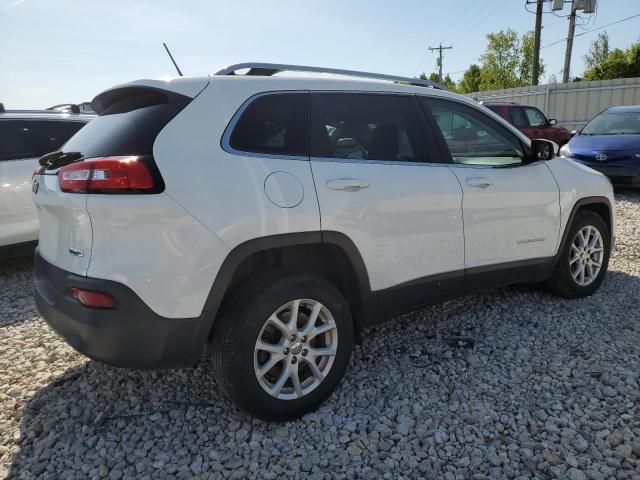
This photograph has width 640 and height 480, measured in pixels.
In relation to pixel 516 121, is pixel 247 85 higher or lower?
higher

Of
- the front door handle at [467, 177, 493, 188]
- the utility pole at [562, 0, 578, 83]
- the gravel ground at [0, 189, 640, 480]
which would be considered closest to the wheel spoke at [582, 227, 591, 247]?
the gravel ground at [0, 189, 640, 480]

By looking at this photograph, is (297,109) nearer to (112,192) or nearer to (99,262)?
(112,192)

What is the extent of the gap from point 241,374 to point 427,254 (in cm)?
135

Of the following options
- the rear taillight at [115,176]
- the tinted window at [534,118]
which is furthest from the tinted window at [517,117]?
the rear taillight at [115,176]

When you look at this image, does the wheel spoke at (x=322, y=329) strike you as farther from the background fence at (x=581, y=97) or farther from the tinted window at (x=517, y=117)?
the background fence at (x=581, y=97)

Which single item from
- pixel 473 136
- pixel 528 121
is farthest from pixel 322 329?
pixel 528 121

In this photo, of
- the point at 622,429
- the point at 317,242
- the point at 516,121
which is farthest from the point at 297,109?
the point at 516,121

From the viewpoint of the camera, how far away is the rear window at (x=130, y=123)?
2197 millimetres

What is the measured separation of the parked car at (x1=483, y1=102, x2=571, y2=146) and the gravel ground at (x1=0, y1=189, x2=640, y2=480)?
10.5 m

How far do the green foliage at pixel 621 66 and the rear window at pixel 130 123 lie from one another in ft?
151

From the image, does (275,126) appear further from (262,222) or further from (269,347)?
(269,347)

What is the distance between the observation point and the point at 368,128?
2896 millimetres

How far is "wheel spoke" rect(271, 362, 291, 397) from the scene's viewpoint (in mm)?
2479

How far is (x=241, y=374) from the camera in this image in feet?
7.67
